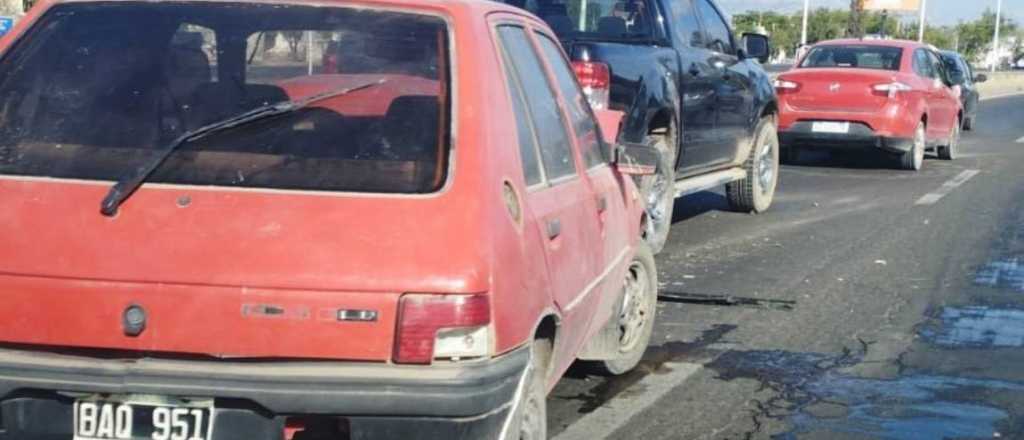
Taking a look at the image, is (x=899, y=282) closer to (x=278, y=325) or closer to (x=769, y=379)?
(x=769, y=379)

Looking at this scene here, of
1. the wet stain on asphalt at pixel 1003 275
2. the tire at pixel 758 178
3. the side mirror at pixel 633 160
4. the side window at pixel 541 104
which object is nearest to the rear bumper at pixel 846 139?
the tire at pixel 758 178

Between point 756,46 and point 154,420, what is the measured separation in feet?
30.0

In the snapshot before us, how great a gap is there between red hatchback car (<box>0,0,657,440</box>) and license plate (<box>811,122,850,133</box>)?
494 inches

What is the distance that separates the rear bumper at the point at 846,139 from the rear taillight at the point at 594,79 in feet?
26.8

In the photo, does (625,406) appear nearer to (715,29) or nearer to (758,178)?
(715,29)

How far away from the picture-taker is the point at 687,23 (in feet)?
34.8

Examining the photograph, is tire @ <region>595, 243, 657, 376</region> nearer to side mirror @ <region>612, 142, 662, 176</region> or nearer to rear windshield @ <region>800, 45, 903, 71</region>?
side mirror @ <region>612, 142, 662, 176</region>

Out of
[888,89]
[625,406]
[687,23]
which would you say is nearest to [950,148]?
[888,89]

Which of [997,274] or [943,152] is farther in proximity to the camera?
[943,152]

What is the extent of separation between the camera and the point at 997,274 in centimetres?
973

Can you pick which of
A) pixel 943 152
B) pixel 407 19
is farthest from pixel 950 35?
pixel 407 19

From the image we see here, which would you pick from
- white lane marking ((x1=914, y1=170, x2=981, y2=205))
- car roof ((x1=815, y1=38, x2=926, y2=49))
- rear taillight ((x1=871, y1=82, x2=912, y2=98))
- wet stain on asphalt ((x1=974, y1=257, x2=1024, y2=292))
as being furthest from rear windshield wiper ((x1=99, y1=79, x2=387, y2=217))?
car roof ((x1=815, y1=38, x2=926, y2=49))

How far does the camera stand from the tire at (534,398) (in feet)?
13.6

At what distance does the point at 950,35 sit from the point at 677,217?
4169 inches
